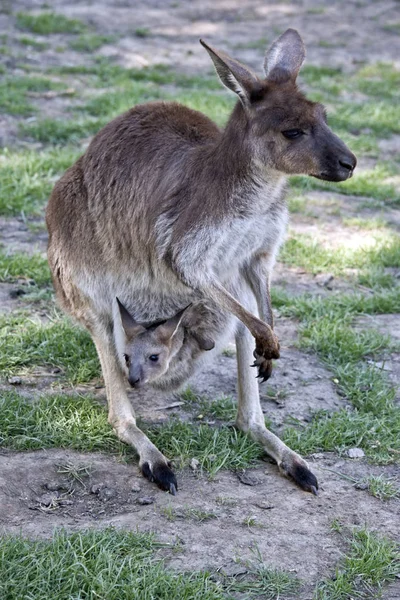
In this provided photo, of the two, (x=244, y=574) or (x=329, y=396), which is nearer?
(x=244, y=574)

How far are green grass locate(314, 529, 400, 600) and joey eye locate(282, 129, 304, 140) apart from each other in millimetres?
1375

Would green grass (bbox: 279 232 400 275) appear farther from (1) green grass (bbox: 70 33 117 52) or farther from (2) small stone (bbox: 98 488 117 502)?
(1) green grass (bbox: 70 33 117 52)

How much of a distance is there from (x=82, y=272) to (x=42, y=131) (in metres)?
3.03

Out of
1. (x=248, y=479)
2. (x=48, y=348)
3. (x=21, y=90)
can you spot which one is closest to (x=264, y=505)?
(x=248, y=479)

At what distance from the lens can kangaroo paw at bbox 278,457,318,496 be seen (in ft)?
10.9

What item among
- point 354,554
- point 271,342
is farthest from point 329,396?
point 354,554

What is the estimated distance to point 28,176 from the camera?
18.9 feet

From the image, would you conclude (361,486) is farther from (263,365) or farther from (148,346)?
(148,346)

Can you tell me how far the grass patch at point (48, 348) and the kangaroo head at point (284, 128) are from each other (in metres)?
1.38

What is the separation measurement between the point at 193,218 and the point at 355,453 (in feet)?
3.82

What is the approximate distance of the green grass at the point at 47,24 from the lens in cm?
905

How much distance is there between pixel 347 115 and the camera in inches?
288

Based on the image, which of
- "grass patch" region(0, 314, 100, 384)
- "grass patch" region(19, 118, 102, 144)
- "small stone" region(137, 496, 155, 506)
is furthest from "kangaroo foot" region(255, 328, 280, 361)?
"grass patch" region(19, 118, 102, 144)

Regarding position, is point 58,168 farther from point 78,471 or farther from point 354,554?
point 354,554
